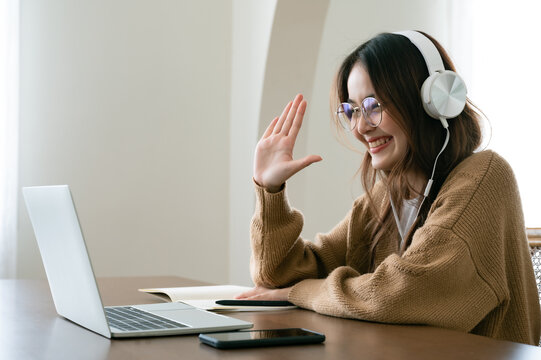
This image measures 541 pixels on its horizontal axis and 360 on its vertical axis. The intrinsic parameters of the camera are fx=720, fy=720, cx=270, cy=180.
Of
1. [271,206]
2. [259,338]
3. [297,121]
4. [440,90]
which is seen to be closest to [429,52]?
[440,90]

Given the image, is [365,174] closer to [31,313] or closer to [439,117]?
[439,117]

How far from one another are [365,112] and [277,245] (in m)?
0.34

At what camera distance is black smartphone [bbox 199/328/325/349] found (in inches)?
34.5

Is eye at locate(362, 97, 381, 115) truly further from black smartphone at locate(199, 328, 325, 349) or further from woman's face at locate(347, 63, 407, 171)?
black smartphone at locate(199, 328, 325, 349)

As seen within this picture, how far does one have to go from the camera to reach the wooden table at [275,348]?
2.77 feet

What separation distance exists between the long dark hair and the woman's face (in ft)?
0.04

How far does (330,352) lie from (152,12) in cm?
264

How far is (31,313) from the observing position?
47.1 inches

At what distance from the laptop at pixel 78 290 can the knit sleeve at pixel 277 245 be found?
0.37 metres

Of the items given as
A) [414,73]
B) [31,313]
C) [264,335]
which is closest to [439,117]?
[414,73]

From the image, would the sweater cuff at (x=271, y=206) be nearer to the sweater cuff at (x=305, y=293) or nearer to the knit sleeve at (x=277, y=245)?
the knit sleeve at (x=277, y=245)

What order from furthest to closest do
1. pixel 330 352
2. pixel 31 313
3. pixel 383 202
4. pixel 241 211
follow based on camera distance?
1. pixel 241 211
2. pixel 383 202
3. pixel 31 313
4. pixel 330 352

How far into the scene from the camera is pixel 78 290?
98cm

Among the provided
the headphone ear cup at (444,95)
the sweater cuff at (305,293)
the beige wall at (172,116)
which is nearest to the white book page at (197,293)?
the sweater cuff at (305,293)
